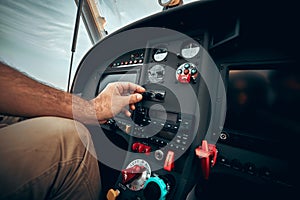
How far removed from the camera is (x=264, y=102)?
0.69 meters

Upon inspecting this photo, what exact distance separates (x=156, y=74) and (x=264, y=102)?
1.84 ft

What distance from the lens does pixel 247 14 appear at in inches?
28.8

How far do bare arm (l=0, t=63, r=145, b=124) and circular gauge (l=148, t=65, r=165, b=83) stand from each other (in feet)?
0.33

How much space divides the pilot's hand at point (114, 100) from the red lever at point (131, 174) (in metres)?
0.30

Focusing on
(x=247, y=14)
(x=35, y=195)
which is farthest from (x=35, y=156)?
(x=247, y=14)

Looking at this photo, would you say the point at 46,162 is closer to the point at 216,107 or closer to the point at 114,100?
the point at 114,100

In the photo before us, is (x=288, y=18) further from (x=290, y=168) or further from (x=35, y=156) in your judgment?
(x=35, y=156)

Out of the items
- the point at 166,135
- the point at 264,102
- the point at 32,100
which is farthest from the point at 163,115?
the point at 32,100

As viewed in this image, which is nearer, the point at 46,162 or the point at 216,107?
the point at 46,162

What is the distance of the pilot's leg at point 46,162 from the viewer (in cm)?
39

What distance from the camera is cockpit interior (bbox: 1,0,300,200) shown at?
2.10ft

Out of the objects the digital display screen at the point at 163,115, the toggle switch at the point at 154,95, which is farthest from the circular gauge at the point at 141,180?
the toggle switch at the point at 154,95

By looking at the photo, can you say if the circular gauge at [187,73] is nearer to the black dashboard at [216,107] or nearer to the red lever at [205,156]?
the black dashboard at [216,107]

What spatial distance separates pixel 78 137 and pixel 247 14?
0.91m
